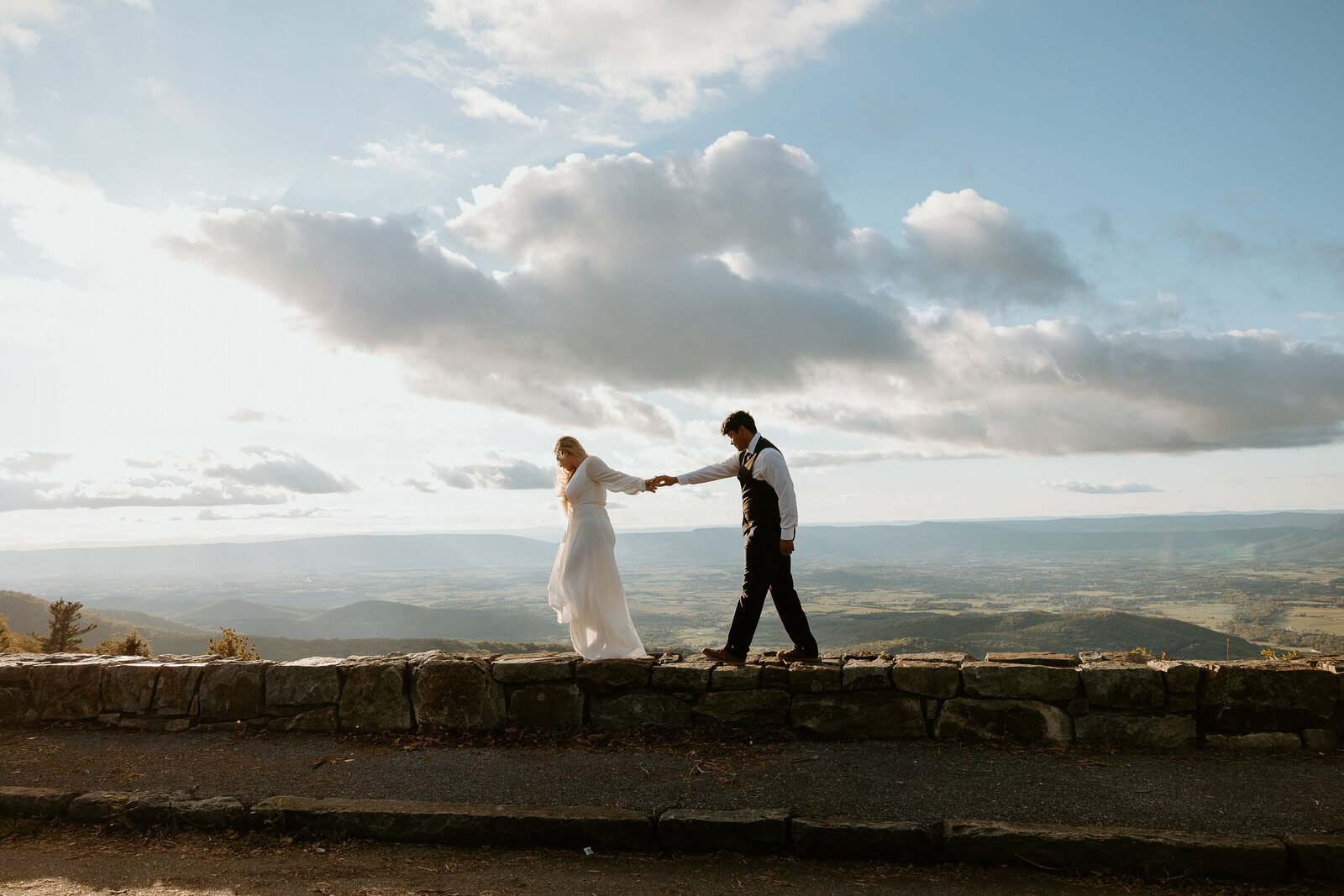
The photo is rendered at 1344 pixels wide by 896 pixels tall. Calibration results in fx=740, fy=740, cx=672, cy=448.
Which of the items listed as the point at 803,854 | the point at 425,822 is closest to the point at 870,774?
the point at 803,854

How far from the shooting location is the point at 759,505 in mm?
6973

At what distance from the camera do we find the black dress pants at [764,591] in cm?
679

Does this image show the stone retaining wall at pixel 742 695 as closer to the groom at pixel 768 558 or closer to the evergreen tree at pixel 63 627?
the groom at pixel 768 558

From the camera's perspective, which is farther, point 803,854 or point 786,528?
point 786,528

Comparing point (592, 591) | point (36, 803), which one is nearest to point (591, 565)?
point (592, 591)

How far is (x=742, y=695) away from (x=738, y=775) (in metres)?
0.97

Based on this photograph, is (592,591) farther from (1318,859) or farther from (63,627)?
(63,627)

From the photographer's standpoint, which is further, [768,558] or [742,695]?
[768,558]

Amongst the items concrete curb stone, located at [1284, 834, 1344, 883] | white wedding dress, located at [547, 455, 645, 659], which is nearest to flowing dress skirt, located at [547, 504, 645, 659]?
white wedding dress, located at [547, 455, 645, 659]

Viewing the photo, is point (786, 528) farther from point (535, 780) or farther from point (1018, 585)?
point (1018, 585)

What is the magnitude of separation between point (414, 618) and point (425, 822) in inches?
6541

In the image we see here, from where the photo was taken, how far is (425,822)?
5.07 meters

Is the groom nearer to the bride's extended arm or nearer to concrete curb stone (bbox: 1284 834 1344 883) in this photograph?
the bride's extended arm

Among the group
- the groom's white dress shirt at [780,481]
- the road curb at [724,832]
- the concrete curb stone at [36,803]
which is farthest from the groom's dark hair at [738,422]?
the concrete curb stone at [36,803]
